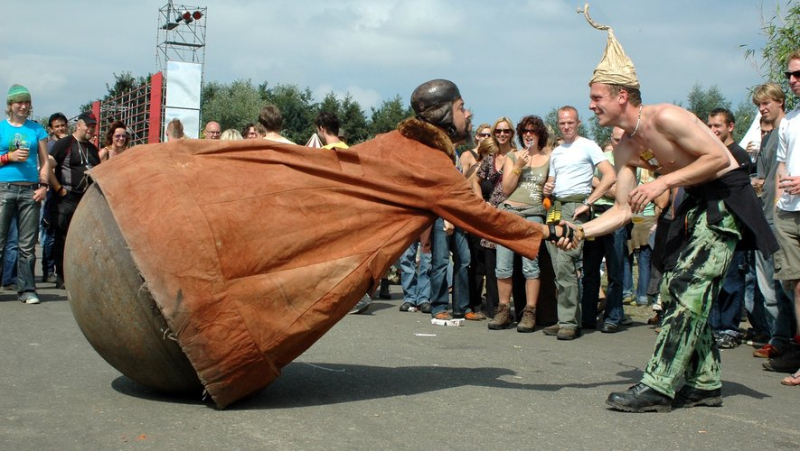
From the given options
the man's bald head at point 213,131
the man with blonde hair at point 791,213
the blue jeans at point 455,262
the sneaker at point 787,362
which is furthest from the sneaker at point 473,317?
the man's bald head at point 213,131

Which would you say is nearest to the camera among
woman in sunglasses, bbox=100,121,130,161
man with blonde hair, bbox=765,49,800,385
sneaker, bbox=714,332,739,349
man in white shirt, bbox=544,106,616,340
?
man with blonde hair, bbox=765,49,800,385

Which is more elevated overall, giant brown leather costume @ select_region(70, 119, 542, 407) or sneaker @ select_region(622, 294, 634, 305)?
giant brown leather costume @ select_region(70, 119, 542, 407)

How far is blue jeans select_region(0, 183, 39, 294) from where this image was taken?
1023 centimetres

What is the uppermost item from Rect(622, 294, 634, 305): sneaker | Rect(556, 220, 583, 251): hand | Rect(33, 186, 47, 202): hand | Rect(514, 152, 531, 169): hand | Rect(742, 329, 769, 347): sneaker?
Rect(514, 152, 531, 169): hand

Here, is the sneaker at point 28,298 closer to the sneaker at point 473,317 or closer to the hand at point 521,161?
the sneaker at point 473,317

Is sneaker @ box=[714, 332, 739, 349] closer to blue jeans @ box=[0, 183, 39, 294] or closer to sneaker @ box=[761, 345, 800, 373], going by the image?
sneaker @ box=[761, 345, 800, 373]

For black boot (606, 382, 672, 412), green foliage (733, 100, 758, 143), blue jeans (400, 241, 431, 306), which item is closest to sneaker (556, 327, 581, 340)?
blue jeans (400, 241, 431, 306)

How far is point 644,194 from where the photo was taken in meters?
5.60

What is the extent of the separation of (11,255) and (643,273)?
8.67m

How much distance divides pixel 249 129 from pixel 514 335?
527 cm

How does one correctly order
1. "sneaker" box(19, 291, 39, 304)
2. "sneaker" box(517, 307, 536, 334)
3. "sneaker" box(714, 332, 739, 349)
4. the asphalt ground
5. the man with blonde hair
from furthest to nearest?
"sneaker" box(19, 291, 39, 304) → "sneaker" box(517, 307, 536, 334) → "sneaker" box(714, 332, 739, 349) → the man with blonde hair → the asphalt ground

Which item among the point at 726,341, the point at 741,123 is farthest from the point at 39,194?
the point at 741,123

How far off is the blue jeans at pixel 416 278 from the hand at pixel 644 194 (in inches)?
225

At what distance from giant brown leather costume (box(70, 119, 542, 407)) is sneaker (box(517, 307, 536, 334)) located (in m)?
4.00
